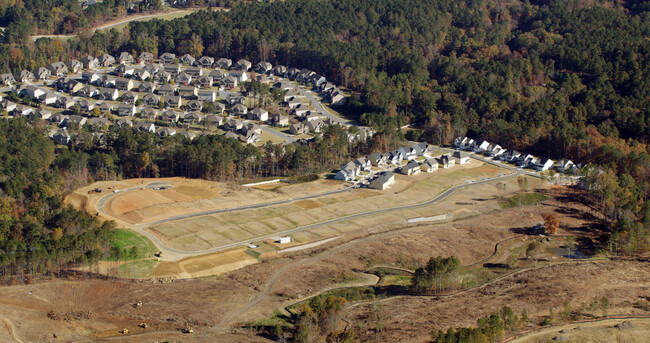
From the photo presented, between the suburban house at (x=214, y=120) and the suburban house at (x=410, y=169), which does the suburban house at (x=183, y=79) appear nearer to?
the suburban house at (x=214, y=120)

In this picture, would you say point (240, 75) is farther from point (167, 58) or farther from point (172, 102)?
point (172, 102)

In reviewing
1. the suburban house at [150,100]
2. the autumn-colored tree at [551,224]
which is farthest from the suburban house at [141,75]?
the autumn-colored tree at [551,224]

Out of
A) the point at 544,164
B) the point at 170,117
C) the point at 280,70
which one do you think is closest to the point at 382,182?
the point at 544,164

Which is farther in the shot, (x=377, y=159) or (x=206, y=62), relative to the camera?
(x=206, y=62)

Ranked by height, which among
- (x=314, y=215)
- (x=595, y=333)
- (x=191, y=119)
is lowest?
(x=595, y=333)

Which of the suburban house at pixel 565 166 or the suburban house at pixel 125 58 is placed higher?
the suburban house at pixel 125 58

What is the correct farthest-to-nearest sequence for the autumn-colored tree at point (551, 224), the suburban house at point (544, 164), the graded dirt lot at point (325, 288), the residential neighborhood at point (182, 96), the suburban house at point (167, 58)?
the suburban house at point (167, 58), the residential neighborhood at point (182, 96), the suburban house at point (544, 164), the autumn-colored tree at point (551, 224), the graded dirt lot at point (325, 288)

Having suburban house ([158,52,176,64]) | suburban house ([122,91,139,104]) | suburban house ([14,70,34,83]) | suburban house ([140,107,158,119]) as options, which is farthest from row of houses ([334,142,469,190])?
suburban house ([14,70,34,83])
